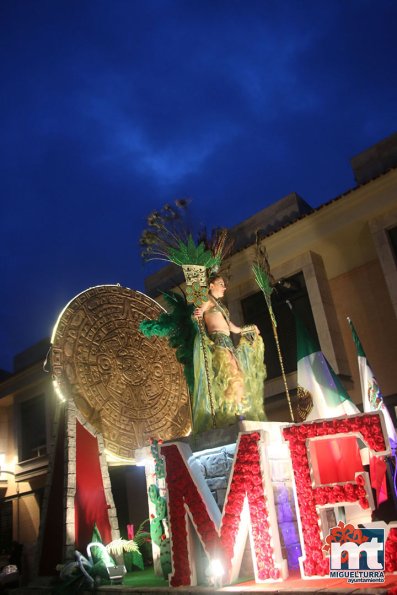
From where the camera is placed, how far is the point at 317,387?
433 inches

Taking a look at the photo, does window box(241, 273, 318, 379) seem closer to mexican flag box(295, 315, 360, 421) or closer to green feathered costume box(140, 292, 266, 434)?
mexican flag box(295, 315, 360, 421)

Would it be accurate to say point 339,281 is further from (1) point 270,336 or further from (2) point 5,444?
(2) point 5,444

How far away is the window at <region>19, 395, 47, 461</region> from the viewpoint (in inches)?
857

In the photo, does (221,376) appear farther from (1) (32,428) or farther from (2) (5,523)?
(2) (5,523)

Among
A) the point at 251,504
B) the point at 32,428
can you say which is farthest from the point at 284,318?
the point at 32,428

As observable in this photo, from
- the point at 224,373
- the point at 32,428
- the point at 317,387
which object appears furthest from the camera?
the point at 32,428

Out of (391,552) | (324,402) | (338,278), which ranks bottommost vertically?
Result: (391,552)

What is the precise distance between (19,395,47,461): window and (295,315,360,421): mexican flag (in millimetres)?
13708

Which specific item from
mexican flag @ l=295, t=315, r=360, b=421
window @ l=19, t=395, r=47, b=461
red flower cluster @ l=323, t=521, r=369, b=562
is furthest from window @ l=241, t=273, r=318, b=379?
window @ l=19, t=395, r=47, b=461

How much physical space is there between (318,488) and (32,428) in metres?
18.3

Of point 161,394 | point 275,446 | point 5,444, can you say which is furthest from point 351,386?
point 5,444

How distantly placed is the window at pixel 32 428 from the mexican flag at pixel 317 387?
1371 cm

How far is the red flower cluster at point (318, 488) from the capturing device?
20.7 feet

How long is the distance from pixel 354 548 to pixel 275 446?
2373mm
